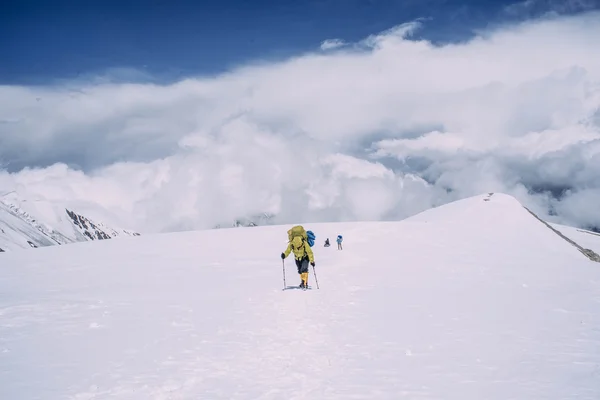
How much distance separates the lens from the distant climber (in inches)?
845

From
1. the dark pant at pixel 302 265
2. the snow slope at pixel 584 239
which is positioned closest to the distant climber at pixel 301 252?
the dark pant at pixel 302 265

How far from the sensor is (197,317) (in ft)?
47.3

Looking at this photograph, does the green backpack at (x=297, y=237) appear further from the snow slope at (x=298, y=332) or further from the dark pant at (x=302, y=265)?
the snow slope at (x=298, y=332)

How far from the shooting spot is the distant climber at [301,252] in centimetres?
2147

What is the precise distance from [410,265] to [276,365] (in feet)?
72.0

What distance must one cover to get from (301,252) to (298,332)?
9527mm

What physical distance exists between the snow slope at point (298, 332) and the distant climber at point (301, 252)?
1.13 meters

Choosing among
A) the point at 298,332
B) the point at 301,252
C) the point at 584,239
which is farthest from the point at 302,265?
the point at 584,239

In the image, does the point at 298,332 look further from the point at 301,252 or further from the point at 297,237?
the point at 297,237

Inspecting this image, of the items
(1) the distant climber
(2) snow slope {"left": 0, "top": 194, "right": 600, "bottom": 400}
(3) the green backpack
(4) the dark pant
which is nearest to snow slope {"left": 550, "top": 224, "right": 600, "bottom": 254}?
(2) snow slope {"left": 0, "top": 194, "right": 600, "bottom": 400}

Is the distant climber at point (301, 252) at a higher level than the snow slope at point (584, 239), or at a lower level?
higher

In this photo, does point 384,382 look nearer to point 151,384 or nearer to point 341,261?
point 151,384

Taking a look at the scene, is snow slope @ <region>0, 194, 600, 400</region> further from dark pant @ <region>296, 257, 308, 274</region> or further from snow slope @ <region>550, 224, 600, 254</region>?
snow slope @ <region>550, 224, 600, 254</region>

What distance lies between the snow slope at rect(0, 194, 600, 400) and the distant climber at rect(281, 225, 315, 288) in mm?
1134
